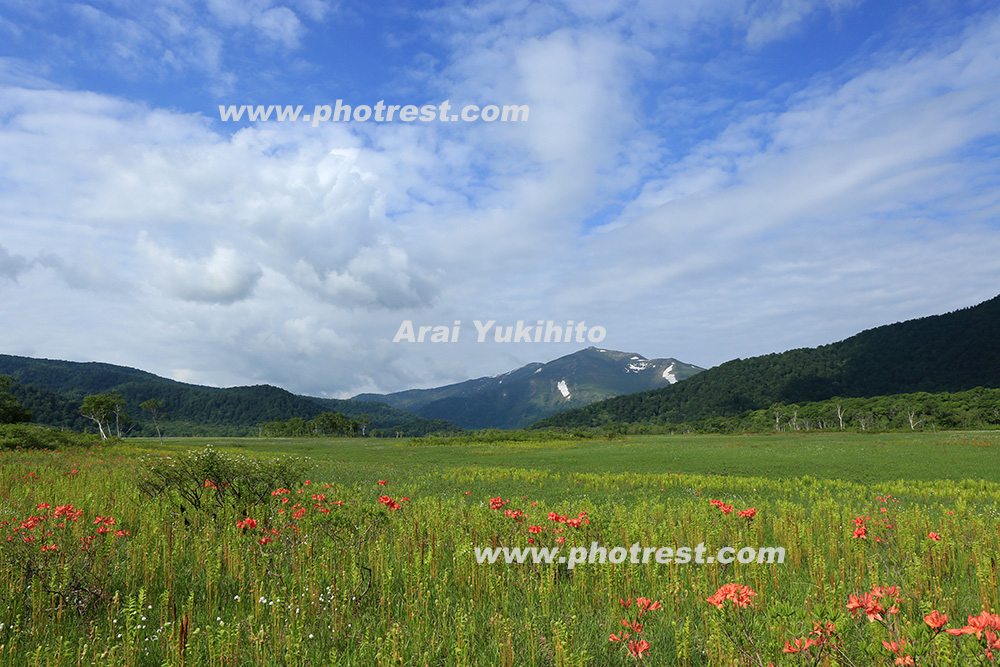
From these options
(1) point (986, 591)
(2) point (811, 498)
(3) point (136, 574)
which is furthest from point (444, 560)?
(2) point (811, 498)

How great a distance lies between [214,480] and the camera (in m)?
10.3

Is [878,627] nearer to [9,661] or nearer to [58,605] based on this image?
[9,661]

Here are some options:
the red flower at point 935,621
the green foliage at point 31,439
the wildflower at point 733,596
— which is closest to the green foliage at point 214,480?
the wildflower at point 733,596

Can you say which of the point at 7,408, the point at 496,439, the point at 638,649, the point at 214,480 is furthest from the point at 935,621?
the point at 7,408

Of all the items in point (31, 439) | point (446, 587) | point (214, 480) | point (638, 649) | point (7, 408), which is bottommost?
point (446, 587)

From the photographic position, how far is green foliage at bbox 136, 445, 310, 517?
9.73 metres

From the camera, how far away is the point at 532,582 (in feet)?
18.9

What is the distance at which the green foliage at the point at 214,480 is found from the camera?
9727 mm

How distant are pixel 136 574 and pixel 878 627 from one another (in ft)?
25.5

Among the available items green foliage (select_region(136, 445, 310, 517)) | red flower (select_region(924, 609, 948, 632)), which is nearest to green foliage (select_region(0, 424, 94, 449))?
green foliage (select_region(136, 445, 310, 517))

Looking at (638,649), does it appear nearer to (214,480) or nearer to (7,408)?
(214,480)

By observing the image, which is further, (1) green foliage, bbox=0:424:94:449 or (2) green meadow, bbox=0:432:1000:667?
(1) green foliage, bbox=0:424:94:449

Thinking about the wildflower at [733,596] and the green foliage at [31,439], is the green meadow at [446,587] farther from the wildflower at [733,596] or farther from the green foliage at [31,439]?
the green foliage at [31,439]

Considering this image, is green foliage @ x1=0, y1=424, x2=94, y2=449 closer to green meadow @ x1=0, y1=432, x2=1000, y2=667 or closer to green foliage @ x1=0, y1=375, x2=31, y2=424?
green meadow @ x1=0, y1=432, x2=1000, y2=667
